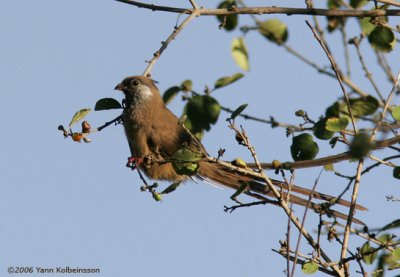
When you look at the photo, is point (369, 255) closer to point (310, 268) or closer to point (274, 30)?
point (310, 268)

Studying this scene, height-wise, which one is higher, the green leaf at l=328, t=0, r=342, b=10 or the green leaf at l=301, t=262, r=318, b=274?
the green leaf at l=328, t=0, r=342, b=10

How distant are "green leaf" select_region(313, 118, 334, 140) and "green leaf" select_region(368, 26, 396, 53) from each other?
63cm

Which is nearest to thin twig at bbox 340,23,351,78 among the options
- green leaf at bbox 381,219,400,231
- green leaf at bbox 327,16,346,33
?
green leaf at bbox 327,16,346,33

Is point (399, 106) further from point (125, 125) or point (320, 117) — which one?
point (125, 125)

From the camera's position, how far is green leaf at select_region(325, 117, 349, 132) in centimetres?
368

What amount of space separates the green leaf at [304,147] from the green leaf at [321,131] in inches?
3.1

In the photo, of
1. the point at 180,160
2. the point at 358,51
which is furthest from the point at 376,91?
the point at 180,160

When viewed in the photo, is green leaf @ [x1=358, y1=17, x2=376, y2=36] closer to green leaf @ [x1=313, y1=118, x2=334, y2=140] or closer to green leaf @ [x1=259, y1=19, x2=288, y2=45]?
green leaf @ [x1=313, y1=118, x2=334, y2=140]

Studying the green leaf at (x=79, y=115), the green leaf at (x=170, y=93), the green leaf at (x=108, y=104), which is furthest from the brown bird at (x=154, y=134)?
the green leaf at (x=170, y=93)

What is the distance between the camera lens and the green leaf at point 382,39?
13.4ft

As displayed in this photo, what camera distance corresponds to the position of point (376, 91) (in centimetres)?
454

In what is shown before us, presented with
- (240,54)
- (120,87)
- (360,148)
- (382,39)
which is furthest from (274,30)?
(120,87)

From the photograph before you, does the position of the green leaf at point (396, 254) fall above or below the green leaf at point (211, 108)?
below

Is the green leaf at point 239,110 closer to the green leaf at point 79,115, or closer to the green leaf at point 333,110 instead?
the green leaf at point 333,110
